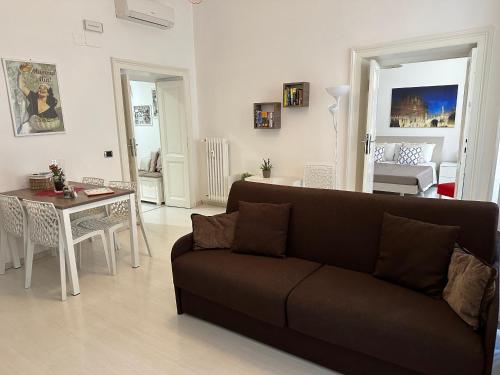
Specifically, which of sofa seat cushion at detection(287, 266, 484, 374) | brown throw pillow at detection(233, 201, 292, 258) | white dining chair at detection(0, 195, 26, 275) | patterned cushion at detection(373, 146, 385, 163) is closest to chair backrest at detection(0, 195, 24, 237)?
white dining chair at detection(0, 195, 26, 275)

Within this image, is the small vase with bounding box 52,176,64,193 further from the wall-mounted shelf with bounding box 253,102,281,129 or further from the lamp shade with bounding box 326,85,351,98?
the lamp shade with bounding box 326,85,351,98

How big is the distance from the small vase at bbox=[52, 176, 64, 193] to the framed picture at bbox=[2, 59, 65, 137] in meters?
0.68

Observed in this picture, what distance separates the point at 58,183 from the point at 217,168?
102 inches

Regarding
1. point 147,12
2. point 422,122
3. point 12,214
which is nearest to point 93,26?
point 147,12

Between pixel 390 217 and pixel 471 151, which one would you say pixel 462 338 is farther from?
pixel 471 151

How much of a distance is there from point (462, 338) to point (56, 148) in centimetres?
399

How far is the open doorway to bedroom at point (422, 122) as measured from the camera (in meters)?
6.30

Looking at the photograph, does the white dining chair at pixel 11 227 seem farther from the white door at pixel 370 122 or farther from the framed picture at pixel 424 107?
the framed picture at pixel 424 107

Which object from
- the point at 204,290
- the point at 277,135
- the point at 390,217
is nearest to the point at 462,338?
the point at 390,217

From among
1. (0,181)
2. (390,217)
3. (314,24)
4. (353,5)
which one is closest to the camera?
(390,217)

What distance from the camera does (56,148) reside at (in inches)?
147

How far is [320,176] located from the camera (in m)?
4.49

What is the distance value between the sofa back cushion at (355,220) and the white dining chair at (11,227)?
2102 millimetres

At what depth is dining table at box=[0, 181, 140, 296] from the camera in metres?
2.76
